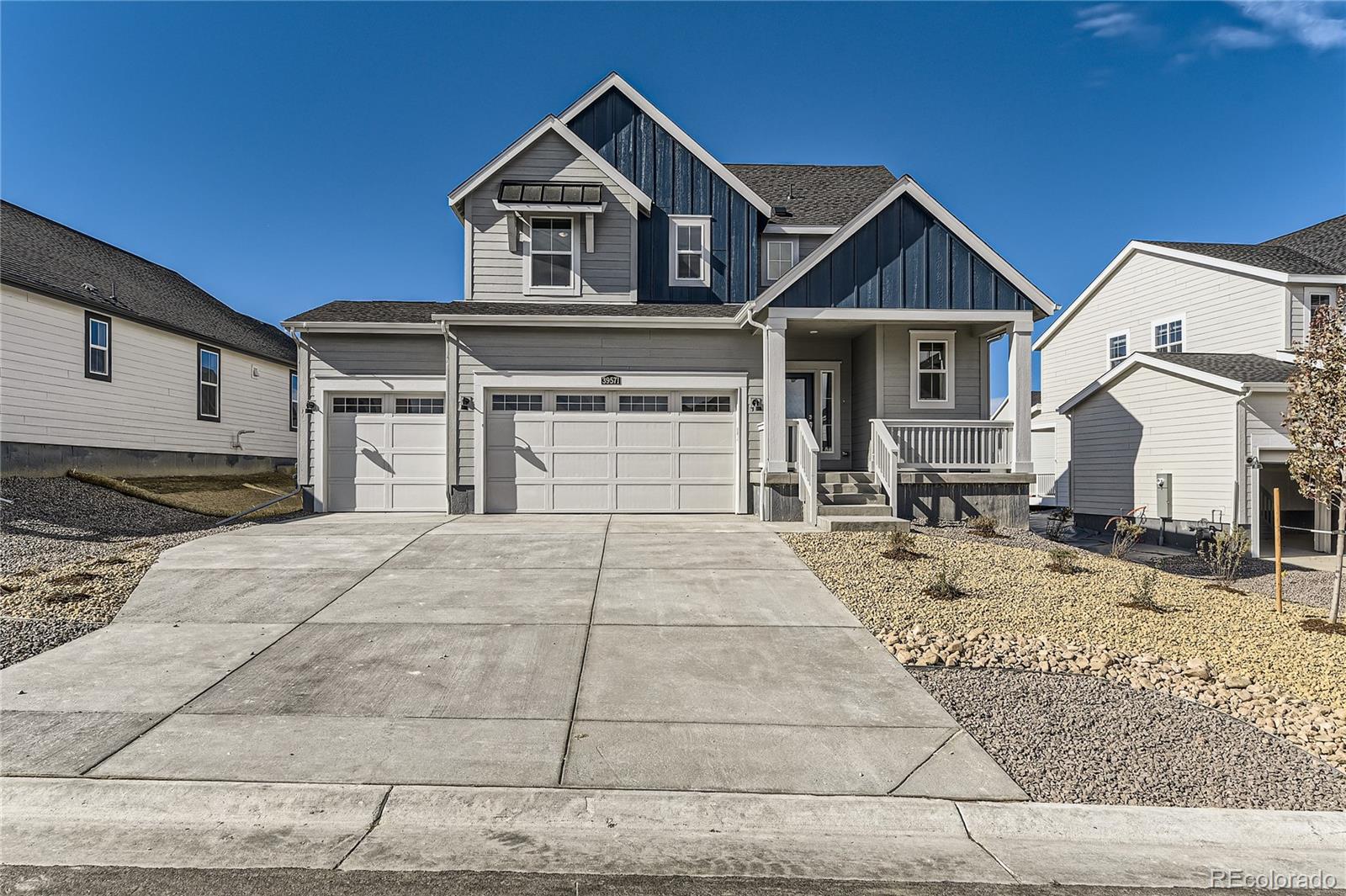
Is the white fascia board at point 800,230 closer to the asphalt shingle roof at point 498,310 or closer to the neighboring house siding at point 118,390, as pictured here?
the asphalt shingle roof at point 498,310

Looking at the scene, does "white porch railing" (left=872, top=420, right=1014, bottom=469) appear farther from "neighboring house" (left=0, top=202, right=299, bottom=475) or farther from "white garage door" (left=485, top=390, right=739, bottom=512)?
"neighboring house" (left=0, top=202, right=299, bottom=475)

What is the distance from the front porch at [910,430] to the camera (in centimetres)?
1205

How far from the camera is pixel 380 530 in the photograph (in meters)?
11.0

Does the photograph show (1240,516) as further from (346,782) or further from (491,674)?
(346,782)

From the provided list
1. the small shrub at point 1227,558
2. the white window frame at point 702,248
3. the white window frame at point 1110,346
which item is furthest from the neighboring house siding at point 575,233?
the white window frame at point 1110,346

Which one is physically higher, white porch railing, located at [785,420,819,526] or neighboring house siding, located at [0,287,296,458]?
neighboring house siding, located at [0,287,296,458]

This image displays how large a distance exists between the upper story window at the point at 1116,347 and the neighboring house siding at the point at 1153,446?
3.21 metres

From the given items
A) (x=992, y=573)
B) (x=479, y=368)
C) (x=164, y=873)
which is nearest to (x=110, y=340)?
(x=479, y=368)

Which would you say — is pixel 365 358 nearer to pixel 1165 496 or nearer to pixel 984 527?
pixel 984 527

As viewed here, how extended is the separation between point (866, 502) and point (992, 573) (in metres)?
3.95

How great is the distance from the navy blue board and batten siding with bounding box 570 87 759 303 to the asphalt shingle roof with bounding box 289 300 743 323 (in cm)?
A: 75

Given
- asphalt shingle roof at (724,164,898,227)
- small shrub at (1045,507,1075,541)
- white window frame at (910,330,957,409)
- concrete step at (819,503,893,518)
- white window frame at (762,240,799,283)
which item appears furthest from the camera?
asphalt shingle roof at (724,164,898,227)

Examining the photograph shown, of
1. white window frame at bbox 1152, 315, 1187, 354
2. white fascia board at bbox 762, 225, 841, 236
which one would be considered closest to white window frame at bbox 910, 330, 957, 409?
white fascia board at bbox 762, 225, 841, 236

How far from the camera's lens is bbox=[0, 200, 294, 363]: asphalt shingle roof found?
15141 millimetres
